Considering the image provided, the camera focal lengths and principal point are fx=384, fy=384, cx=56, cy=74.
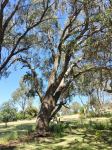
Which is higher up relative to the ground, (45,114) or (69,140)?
(45,114)

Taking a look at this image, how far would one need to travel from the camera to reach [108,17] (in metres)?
14.4

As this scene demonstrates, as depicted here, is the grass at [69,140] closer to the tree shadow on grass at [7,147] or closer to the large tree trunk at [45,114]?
the tree shadow on grass at [7,147]

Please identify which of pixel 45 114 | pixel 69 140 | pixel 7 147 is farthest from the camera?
pixel 45 114

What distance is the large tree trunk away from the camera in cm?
2253

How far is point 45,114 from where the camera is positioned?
23.0 m

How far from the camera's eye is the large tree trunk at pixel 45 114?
73.9 feet

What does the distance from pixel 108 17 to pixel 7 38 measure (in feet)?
31.3

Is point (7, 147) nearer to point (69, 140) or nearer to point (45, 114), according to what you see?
point (69, 140)

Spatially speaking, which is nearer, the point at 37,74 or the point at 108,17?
the point at 108,17

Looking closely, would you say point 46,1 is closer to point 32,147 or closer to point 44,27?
point 44,27

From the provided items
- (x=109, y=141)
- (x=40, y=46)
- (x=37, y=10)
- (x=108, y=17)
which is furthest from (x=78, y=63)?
(x=108, y=17)

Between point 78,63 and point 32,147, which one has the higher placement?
point 78,63

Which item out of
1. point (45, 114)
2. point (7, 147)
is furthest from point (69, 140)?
point (45, 114)

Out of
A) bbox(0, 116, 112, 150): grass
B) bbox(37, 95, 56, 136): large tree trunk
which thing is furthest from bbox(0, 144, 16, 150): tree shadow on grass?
bbox(37, 95, 56, 136): large tree trunk
